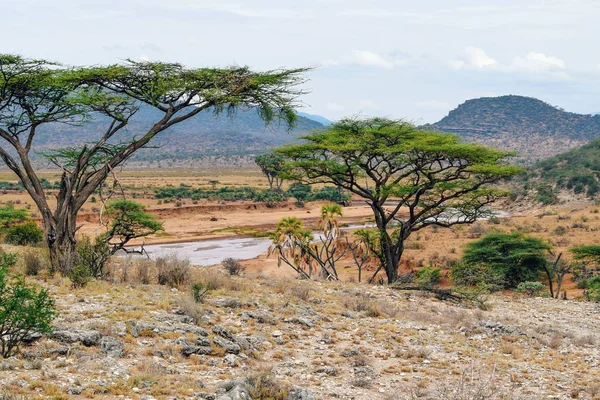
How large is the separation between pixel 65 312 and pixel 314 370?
177 inches

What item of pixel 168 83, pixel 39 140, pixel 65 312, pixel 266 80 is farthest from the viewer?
pixel 39 140

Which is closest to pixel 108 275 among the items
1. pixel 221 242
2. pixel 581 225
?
pixel 221 242

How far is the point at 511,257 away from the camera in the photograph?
29.0 metres

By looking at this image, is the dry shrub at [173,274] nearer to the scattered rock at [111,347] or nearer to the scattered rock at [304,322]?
the scattered rock at [304,322]

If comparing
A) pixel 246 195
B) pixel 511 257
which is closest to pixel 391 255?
pixel 511 257

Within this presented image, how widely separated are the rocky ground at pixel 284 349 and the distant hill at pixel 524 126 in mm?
142327

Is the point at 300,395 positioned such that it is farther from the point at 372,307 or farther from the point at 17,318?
the point at 372,307

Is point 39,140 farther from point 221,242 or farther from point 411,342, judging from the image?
point 411,342

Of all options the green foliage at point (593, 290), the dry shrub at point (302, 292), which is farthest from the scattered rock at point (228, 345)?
the green foliage at point (593, 290)

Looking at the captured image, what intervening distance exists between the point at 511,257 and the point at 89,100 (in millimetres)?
22268

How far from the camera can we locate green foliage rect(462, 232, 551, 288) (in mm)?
28844

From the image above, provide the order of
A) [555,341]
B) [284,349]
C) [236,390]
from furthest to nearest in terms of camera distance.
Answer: [555,341] < [284,349] < [236,390]

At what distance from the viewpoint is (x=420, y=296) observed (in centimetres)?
1720

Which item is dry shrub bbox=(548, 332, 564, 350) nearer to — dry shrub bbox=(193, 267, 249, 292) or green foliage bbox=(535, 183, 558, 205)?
dry shrub bbox=(193, 267, 249, 292)
